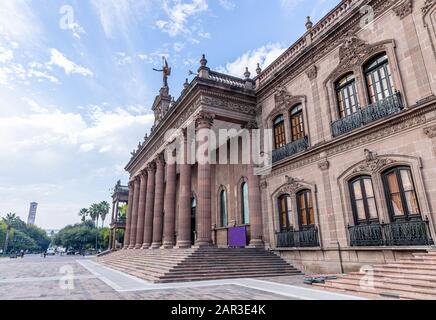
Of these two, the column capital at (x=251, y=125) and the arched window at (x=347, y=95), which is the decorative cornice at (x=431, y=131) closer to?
the arched window at (x=347, y=95)

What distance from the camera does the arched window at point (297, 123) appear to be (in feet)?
52.1

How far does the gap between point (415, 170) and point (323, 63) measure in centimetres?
733

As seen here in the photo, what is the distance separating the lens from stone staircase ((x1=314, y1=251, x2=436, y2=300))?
691 centimetres

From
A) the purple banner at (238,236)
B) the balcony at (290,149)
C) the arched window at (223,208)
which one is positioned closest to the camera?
the balcony at (290,149)

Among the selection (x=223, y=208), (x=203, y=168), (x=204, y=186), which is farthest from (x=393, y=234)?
(x=223, y=208)

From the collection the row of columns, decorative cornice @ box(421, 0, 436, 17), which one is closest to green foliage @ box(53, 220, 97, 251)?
the row of columns

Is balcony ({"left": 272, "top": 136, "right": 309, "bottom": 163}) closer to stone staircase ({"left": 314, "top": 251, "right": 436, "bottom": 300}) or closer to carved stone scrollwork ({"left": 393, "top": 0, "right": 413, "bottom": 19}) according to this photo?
carved stone scrollwork ({"left": 393, "top": 0, "right": 413, "bottom": 19})

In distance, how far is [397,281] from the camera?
768cm

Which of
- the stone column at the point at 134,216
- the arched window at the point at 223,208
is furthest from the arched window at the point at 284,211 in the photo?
the stone column at the point at 134,216

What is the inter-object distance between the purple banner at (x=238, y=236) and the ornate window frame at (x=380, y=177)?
27.9 ft

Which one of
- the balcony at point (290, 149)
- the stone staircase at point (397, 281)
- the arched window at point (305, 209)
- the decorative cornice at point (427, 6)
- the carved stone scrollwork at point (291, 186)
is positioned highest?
the decorative cornice at point (427, 6)

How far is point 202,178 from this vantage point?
16.8m

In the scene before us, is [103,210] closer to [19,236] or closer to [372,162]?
[19,236]

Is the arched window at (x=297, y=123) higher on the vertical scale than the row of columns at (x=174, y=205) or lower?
higher
